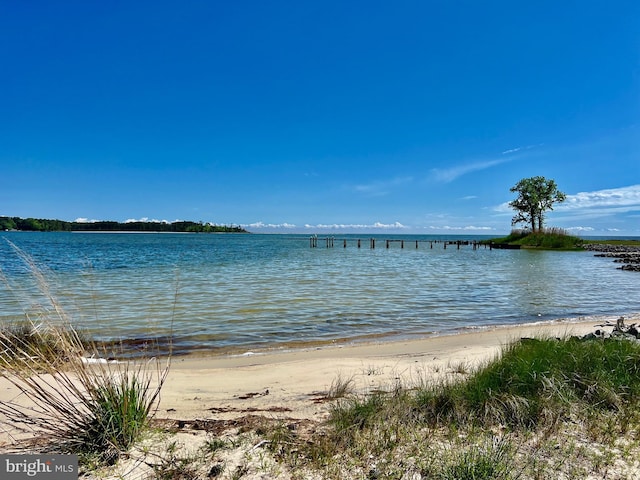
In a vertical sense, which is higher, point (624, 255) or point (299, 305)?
point (624, 255)

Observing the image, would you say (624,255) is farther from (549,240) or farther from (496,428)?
(496,428)

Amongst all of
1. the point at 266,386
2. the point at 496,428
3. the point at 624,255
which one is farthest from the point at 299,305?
the point at 624,255

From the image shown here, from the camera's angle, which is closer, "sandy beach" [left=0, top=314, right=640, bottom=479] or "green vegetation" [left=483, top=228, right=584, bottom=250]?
"sandy beach" [left=0, top=314, right=640, bottom=479]

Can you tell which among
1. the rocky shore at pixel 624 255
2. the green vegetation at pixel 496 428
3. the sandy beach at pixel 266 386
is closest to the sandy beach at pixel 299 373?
the sandy beach at pixel 266 386

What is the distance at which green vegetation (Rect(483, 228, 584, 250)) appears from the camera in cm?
5738

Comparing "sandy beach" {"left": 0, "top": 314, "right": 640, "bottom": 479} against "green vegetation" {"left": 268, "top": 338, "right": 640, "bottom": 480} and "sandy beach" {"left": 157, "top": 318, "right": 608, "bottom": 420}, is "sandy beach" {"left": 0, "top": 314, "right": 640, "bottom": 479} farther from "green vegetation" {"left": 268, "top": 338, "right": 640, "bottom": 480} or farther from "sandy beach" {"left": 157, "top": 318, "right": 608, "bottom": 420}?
"green vegetation" {"left": 268, "top": 338, "right": 640, "bottom": 480}

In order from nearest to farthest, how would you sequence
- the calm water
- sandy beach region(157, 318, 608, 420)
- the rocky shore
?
sandy beach region(157, 318, 608, 420) → the calm water → the rocky shore

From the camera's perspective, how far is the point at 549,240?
58.2 m

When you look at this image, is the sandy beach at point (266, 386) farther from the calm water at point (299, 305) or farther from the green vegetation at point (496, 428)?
the calm water at point (299, 305)

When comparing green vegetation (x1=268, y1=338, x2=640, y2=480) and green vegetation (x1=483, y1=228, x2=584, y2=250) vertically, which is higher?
green vegetation (x1=483, y1=228, x2=584, y2=250)

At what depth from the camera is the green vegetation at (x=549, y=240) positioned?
188ft

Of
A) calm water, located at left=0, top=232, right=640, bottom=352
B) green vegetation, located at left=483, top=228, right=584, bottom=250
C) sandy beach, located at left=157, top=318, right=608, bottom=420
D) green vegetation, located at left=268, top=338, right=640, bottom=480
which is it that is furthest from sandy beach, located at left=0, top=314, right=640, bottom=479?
green vegetation, located at left=483, top=228, right=584, bottom=250

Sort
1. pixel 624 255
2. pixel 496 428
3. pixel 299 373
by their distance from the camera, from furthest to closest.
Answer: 1. pixel 624 255
2. pixel 299 373
3. pixel 496 428

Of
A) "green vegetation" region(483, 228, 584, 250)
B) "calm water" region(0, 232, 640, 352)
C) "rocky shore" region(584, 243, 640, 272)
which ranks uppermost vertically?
"green vegetation" region(483, 228, 584, 250)
